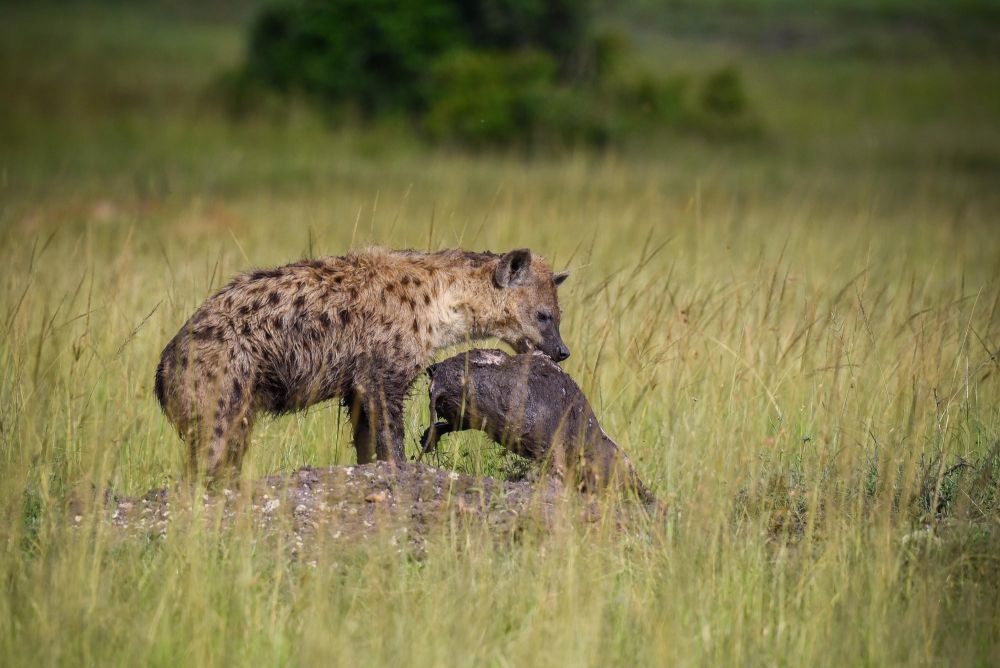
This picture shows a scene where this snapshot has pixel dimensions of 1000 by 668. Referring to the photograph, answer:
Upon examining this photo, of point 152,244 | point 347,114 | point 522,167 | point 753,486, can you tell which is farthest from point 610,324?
point 347,114

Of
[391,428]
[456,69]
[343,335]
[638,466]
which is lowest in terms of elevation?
[638,466]

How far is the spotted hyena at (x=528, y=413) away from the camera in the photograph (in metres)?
5.19

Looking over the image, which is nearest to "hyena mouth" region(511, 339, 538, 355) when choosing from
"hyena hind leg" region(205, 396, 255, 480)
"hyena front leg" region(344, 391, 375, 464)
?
"hyena front leg" region(344, 391, 375, 464)

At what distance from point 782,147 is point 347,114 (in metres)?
8.29

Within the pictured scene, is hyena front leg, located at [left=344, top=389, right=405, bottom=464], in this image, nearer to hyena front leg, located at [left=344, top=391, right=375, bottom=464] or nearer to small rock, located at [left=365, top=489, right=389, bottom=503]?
hyena front leg, located at [left=344, top=391, right=375, bottom=464]

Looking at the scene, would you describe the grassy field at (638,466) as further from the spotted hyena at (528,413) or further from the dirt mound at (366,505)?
the spotted hyena at (528,413)

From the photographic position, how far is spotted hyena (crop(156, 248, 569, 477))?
5.21m

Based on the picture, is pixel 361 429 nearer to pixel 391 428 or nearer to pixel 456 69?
pixel 391 428

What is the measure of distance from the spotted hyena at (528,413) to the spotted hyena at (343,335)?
31cm

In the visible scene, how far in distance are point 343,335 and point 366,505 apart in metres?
1.03

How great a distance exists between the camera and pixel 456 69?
20328 millimetres

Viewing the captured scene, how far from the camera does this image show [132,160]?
59.8 feet

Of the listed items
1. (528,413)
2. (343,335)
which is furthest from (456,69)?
(528,413)

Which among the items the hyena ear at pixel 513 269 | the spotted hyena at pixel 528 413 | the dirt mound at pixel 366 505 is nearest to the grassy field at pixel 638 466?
the dirt mound at pixel 366 505
